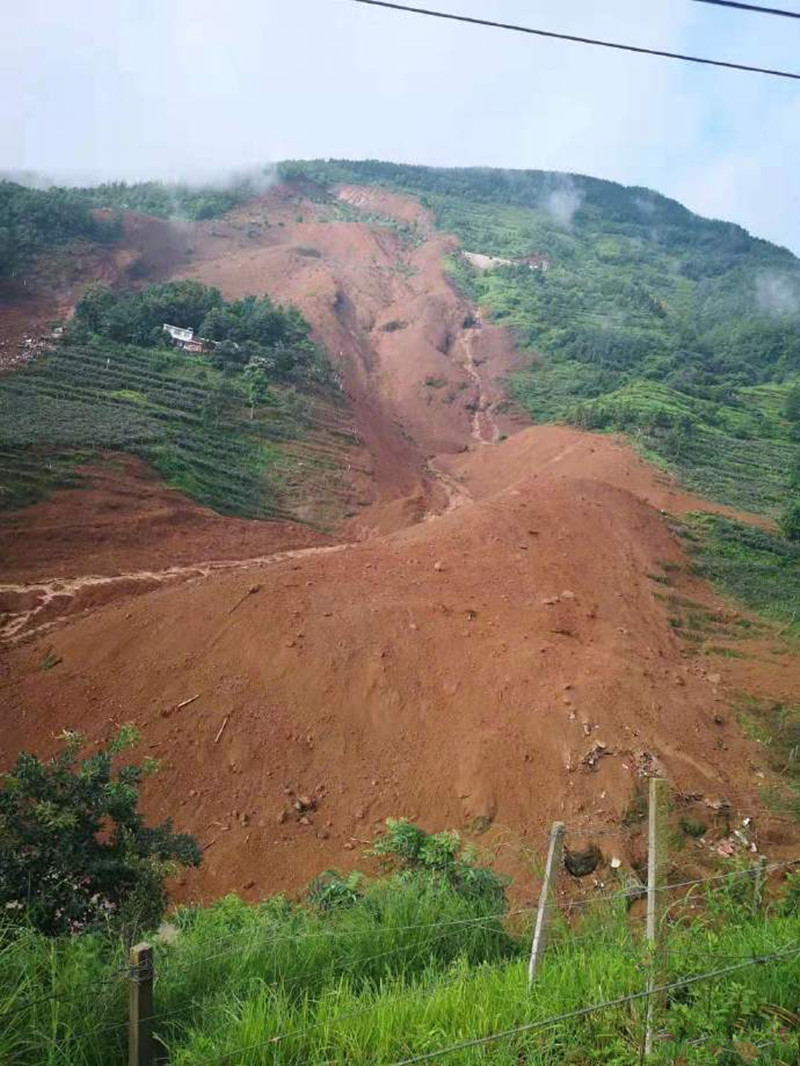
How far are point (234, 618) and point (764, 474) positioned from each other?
82.4ft

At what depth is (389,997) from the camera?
12.3ft

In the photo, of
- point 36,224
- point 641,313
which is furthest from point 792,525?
point 36,224

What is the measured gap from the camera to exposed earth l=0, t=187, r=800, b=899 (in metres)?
9.38

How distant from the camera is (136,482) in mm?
20828

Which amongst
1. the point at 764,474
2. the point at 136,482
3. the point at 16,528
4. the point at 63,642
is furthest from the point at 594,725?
the point at 764,474

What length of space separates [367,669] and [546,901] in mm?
7318

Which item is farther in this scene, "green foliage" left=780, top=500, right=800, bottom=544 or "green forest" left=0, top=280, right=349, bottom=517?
"green foliage" left=780, top=500, right=800, bottom=544

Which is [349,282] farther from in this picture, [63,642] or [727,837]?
[727,837]

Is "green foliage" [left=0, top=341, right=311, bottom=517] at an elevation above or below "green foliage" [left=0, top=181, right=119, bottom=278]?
A: below

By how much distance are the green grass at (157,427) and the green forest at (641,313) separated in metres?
14.1

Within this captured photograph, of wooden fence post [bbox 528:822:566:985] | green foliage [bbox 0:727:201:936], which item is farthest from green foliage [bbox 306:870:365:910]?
wooden fence post [bbox 528:822:566:985]

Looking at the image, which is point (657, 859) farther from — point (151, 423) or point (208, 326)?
point (208, 326)

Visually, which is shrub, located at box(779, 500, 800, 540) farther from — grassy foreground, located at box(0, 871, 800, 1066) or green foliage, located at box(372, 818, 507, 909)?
grassy foreground, located at box(0, 871, 800, 1066)

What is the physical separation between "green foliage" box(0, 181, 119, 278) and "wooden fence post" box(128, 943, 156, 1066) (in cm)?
4014
